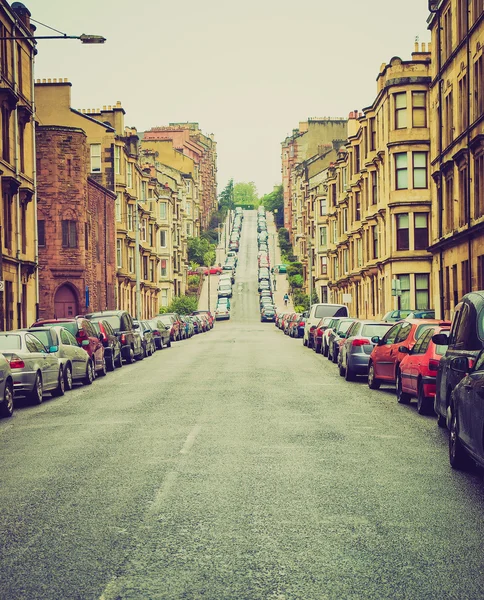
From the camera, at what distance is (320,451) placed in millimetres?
11781

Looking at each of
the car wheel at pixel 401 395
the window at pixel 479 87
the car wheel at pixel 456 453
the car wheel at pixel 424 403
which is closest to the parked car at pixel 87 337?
the car wheel at pixel 401 395

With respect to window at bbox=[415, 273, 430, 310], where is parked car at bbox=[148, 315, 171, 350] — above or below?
below

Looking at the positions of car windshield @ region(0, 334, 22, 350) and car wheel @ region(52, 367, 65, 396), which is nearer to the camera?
car windshield @ region(0, 334, 22, 350)

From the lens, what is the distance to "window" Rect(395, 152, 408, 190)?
53.5m

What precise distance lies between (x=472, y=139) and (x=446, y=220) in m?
7.04

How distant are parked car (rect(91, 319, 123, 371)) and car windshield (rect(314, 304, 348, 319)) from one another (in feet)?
46.5

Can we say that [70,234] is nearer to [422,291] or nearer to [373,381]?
[422,291]

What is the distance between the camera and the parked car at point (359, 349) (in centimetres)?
2369

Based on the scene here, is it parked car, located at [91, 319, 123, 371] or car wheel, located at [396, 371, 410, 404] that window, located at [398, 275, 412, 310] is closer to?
parked car, located at [91, 319, 123, 371]

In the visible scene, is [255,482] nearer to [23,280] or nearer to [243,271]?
[23,280]

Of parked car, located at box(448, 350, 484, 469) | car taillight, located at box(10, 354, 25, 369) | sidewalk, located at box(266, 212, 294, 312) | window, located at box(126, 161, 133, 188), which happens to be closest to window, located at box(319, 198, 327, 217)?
sidewalk, located at box(266, 212, 294, 312)

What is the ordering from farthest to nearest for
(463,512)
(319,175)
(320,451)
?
(319,175) → (320,451) → (463,512)

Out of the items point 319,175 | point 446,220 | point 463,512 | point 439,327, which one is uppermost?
point 319,175

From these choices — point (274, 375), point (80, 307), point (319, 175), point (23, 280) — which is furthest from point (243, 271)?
point (274, 375)
